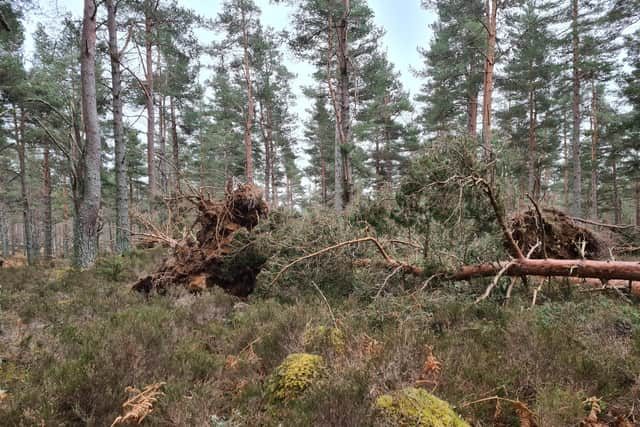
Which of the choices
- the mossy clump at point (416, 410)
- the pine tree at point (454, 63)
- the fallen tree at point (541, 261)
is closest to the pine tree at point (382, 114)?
the pine tree at point (454, 63)

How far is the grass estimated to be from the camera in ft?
7.41

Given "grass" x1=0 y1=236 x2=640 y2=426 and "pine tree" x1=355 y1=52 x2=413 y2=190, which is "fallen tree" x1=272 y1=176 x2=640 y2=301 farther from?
"pine tree" x1=355 y1=52 x2=413 y2=190

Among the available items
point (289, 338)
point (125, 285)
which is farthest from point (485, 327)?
point (125, 285)

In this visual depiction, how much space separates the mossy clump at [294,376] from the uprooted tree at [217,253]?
3.54m

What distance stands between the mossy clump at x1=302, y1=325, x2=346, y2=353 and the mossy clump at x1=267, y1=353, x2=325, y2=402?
32 cm

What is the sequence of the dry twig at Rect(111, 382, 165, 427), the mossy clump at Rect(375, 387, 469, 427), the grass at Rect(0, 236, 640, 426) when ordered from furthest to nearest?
the grass at Rect(0, 236, 640, 426) → the dry twig at Rect(111, 382, 165, 427) → the mossy clump at Rect(375, 387, 469, 427)

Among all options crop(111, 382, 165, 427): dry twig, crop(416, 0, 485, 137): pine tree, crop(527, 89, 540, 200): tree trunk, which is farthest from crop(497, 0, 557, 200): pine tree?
crop(111, 382, 165, 427): dry twig

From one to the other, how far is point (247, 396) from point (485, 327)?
8.49ft

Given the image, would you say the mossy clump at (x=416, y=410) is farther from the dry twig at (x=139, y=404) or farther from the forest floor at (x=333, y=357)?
the dry twig at (x=139, y=404)

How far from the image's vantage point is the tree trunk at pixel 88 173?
839 cm

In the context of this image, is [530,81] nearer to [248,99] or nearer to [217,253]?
[248,99]

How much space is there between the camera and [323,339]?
11.0 feet

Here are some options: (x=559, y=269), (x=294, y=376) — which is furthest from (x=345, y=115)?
(x=294, y=376)

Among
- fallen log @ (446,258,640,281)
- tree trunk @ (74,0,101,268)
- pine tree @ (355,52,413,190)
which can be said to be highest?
pine tree @ (355,52,413,190)
